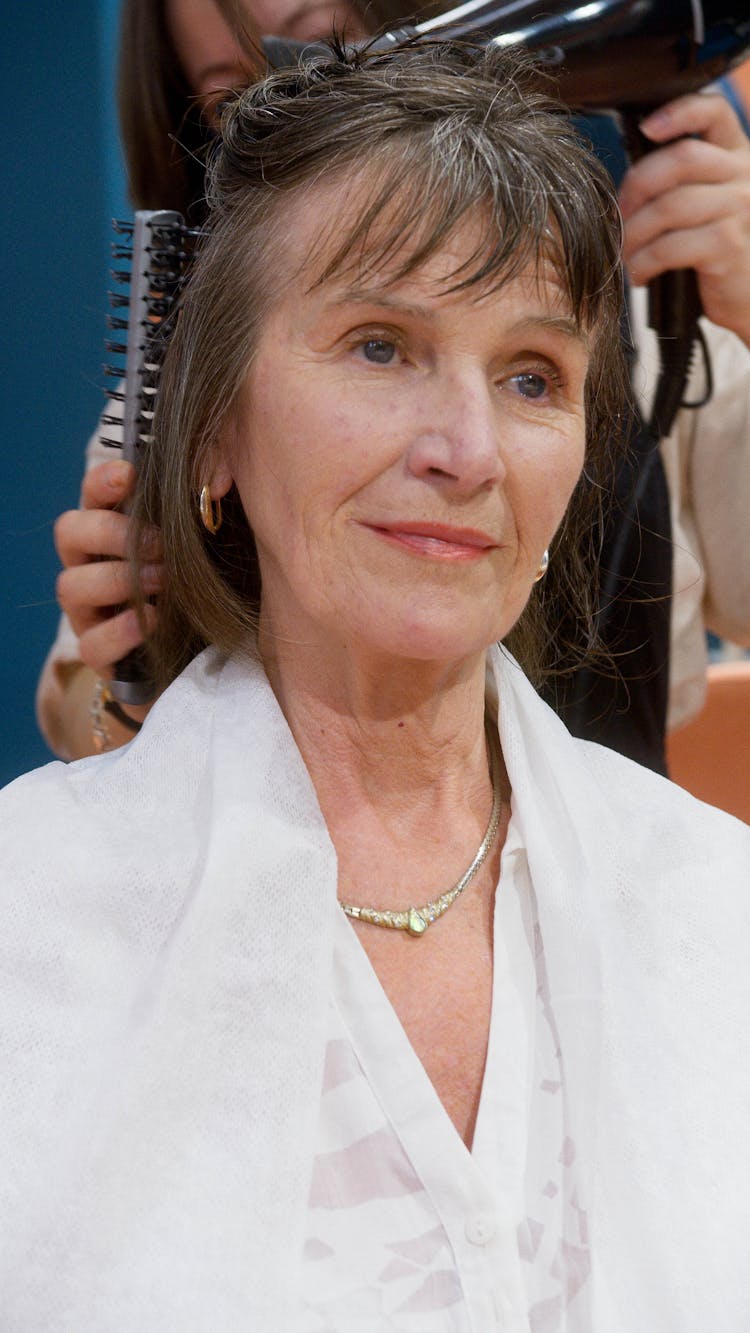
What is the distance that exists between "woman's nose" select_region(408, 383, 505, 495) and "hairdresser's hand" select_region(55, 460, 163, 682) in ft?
1.27

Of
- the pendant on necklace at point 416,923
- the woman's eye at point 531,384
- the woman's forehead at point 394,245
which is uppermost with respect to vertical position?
the woman's forehead at point 394,245

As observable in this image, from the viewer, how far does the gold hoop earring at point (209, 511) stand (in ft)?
4.08

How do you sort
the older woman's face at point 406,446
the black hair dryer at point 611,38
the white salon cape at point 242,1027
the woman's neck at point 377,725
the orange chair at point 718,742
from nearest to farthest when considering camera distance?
the white salon cape at point 242,1027 < the older woman's face at point 406,446 < the woman's neck at point 377,725 < the black hair dryer at point 611,38 < the orange chair at point 718,742

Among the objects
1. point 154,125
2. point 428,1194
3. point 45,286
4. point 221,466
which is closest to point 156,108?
point 154,125

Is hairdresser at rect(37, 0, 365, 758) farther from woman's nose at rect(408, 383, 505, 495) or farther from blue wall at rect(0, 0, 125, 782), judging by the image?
woman's nose at rect(408, 383, 505, 495)

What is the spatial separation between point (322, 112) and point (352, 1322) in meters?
0.94

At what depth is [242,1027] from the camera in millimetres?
1051

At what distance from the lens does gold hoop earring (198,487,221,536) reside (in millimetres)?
1243

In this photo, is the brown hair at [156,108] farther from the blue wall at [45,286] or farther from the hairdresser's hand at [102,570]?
the hairdresser's hand at [102,570]

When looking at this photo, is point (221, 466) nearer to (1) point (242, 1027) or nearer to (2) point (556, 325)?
(2) point (556, 325)

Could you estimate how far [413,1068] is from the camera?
1.06 meters

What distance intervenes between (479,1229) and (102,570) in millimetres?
727

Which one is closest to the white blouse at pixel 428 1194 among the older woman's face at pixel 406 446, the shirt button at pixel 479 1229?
the shirt button at pixel 479 1229

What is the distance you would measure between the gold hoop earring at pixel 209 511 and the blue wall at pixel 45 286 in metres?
0.30
